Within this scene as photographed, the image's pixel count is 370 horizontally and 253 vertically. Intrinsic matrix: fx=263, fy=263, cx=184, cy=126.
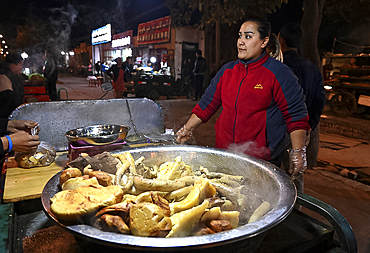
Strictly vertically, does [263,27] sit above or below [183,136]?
above

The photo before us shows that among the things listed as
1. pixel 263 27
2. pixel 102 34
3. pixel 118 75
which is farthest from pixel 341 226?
A: pixel 102 34

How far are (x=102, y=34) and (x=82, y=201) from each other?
23.0 meters

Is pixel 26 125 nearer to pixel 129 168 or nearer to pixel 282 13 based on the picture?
pixel 129 168

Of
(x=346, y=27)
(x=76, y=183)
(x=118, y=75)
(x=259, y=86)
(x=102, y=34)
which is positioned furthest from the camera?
(x=102, y=34)

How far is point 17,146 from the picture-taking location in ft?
5.88

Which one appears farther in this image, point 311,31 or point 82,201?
point 311,31

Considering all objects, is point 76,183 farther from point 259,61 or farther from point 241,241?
point 259,61

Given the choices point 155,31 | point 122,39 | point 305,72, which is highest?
point 122,39

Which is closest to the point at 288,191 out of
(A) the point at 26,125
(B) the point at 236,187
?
(B) the point at 236,187

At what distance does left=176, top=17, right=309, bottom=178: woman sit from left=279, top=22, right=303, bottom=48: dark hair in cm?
108

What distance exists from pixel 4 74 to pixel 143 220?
3807mm

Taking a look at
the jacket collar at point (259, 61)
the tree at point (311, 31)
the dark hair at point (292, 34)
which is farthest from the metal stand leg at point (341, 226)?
the tree at point (311, 31)

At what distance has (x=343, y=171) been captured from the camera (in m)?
4.96

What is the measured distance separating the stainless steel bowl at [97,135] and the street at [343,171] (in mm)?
2786
